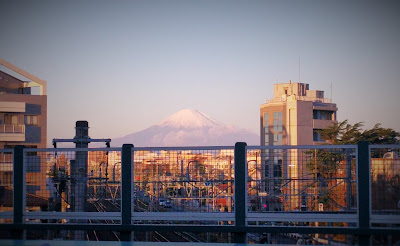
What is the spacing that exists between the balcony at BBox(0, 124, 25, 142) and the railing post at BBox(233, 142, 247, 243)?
41.9 m

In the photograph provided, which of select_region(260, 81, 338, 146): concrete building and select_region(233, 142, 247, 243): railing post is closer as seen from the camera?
select_region(233, 142, 247, 243): railing post

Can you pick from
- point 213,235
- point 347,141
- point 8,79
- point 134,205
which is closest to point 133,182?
point 134,205

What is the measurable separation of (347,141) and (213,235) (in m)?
48.4

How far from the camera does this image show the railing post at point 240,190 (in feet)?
33.2

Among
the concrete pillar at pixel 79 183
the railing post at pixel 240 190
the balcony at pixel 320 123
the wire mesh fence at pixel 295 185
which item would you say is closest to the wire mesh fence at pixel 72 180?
the concrete pillar at pixel 79 183

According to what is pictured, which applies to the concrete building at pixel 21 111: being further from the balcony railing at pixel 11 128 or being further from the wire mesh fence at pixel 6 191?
the wire mesh fence at pixel 6 191

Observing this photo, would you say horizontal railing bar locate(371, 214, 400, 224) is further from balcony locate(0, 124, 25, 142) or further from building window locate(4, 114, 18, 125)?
building window locate(4, 114, 18, 125)

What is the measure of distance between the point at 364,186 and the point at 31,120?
46.1 meters

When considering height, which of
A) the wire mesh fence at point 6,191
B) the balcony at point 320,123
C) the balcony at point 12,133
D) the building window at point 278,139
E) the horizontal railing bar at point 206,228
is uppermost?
the balcony at point 320,123

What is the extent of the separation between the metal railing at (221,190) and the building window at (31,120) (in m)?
41.8

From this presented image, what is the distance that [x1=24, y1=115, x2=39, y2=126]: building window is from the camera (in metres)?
51.1

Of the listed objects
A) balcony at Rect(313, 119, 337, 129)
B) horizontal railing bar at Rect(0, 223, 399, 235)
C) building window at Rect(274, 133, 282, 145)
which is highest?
balcony at Rect(313, 119, 337, 129)

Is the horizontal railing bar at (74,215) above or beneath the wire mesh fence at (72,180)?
beneath

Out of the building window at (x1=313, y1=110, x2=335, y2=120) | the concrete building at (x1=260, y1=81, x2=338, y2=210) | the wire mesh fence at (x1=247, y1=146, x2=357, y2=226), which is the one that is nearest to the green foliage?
the concrete building at (x1=260, y1=81, x2=338, y2=210)
